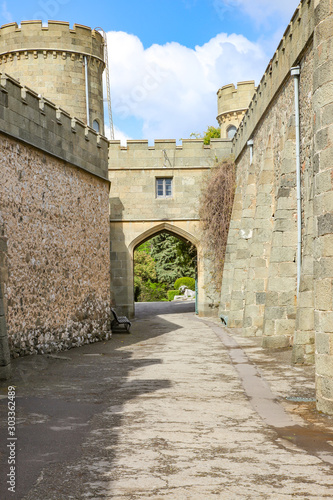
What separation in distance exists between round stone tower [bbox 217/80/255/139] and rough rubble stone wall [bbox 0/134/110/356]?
44.0 ft

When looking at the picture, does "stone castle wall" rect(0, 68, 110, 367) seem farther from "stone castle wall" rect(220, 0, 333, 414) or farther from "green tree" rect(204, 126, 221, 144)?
"green tree" rect(204, 126, 221, 144)

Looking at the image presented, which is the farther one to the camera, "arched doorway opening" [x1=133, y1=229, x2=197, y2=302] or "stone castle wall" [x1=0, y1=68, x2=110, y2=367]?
"arched doorway opening" [x1=133, y1=229, x2=197, y2=302]

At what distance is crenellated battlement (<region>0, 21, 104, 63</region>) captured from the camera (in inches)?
794

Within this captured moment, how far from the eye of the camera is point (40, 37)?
20.2m

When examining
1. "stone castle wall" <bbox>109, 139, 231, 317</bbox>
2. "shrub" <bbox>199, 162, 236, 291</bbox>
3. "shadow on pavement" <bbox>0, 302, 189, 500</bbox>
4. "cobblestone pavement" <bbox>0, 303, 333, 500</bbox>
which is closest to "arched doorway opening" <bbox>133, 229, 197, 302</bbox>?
"stone castle wall" <bbox>109, 139, 231, 317</bbox>

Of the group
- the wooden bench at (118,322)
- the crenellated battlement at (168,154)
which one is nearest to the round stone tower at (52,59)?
the crenellated battlement at (168,154)

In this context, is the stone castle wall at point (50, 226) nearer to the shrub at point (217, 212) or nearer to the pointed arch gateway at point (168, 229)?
the shrub at point (217, 212)

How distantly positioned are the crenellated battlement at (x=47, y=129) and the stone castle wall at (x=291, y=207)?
4327mm

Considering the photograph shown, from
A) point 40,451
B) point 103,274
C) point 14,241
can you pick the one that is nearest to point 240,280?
point 103,274

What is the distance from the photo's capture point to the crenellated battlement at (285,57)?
10.7 metres

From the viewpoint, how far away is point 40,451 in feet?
15.8

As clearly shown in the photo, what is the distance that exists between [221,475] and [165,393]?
10.5 feet

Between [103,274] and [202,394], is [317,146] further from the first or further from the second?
[103,274]

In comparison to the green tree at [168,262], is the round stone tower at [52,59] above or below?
above
